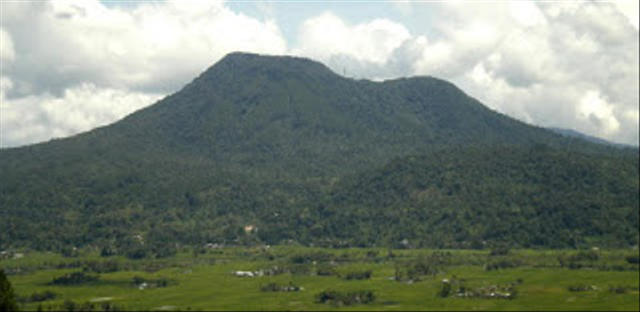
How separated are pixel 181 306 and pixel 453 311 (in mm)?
66155

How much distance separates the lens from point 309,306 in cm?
19688

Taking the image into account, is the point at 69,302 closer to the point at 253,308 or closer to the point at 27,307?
the point at 27,307

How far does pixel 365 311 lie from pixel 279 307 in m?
21.0

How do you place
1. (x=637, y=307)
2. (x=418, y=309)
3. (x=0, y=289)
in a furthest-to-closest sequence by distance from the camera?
(x=418, y=309)
(x=637, y=307)
(x=0, y=289)

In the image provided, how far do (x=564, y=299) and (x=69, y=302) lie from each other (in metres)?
120

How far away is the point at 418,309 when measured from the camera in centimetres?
18850

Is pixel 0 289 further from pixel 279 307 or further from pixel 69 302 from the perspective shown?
pixel 279 307

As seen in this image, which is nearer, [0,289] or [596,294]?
[0,289]

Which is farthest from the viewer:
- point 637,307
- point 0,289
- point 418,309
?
point 418,309

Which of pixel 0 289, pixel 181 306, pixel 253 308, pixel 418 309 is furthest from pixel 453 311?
pixel 0 289

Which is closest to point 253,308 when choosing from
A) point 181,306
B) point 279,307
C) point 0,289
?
point 279,307

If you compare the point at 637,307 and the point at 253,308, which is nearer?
the point at 637,307

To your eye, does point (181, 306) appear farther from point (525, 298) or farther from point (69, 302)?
point (525, 298)

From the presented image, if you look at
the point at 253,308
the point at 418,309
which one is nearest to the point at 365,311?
the point at 418,309
